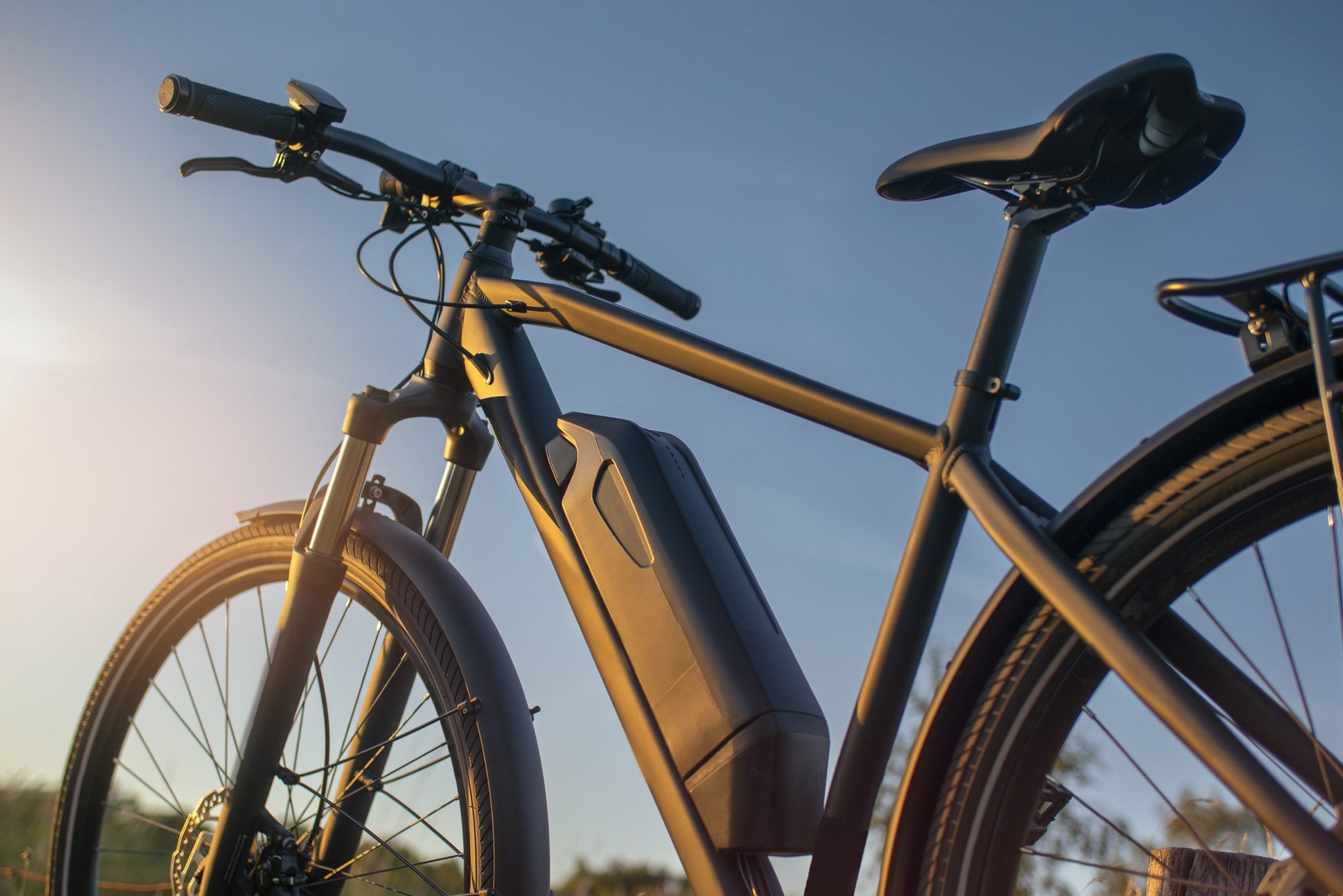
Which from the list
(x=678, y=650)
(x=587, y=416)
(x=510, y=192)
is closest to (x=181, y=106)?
(x=510, y=192)

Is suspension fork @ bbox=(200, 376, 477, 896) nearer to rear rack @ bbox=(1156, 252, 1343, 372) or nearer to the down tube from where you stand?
the down tube

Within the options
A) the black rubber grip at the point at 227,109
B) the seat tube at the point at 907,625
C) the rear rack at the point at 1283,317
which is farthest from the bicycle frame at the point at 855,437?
the black rubber grip at the point at 227,109

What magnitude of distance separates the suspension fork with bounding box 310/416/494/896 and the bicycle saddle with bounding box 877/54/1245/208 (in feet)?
3.18

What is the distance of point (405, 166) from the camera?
190 centimetres

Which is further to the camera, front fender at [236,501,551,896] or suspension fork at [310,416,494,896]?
suspension fork at [310,416,494,896]

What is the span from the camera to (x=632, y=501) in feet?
4.84

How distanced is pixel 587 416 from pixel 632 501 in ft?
0.63

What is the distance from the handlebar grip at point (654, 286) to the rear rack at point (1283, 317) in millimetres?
1225

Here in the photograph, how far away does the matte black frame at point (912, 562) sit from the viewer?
0.90m

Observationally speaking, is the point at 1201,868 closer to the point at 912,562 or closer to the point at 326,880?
the point at 912,562

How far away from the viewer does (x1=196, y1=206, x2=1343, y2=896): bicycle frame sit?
936mm

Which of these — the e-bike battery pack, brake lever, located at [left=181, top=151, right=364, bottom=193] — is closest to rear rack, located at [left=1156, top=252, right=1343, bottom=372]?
the e-bike battery pack

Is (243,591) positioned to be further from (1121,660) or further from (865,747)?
(1121,660)

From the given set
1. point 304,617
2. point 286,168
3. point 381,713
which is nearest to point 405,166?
point 286,168
